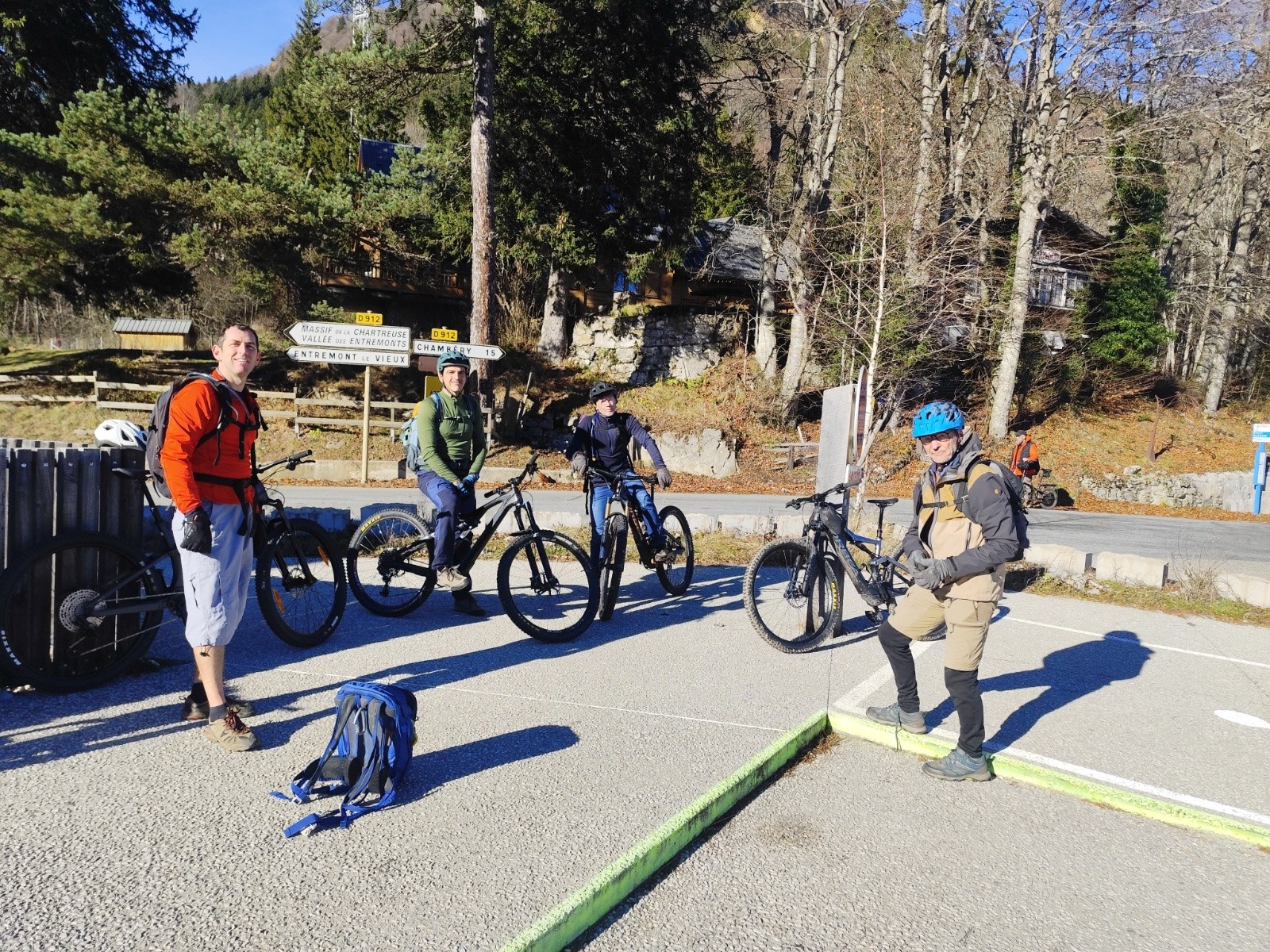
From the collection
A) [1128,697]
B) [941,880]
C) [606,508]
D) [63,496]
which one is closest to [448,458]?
[606,508]

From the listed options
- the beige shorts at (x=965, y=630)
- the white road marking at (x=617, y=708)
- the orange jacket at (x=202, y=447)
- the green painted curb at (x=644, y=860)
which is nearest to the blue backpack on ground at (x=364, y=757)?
the green painted curb at (x=644, y=860)

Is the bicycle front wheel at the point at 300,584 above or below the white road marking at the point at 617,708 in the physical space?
above

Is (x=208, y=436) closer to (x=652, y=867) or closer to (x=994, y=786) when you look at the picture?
(x=652, y=867)

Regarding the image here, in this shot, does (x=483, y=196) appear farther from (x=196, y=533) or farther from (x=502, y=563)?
(x=196, y=533)

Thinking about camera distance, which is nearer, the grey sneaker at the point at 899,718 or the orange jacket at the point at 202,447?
the orange jacket at the point at 202,447

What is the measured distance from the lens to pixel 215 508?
4.03 m

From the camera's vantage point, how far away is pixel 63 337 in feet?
149

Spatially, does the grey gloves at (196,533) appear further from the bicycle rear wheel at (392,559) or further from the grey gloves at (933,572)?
the grey gloves at (933,572)

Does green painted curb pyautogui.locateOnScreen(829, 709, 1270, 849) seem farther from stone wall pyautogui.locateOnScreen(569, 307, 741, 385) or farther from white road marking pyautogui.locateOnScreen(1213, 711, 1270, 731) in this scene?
stone wall pyautogui.locateOnScreen(569, 307, 741, 385)

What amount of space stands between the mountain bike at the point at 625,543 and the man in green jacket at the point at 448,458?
1.09 m

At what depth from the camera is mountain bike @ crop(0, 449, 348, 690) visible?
4324mm

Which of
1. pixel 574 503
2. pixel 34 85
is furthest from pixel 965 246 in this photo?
pixel 34 85

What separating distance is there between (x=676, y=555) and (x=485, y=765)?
4.00 meters

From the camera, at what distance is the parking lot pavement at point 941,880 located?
2885mm
